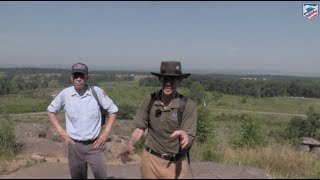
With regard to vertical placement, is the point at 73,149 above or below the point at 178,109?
below

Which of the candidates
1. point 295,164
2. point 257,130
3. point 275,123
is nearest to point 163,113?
point 295,164

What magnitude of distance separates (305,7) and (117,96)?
8564 cm

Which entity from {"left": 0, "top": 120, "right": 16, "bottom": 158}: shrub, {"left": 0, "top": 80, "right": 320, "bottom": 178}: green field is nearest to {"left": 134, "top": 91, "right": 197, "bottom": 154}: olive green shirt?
{"left": 0, "top": 120, "right": 16, "bottom": 158}: shrub

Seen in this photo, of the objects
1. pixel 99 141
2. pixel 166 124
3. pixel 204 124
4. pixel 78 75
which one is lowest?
pixel 204 124

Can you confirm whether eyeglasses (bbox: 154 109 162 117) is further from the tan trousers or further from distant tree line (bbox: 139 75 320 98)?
distant tree line (bbox: 139 75 320 98)

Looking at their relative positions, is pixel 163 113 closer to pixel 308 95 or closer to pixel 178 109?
pixel 178 109

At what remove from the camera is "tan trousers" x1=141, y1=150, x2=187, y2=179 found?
14.8ft

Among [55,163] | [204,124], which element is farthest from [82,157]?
[204,124]

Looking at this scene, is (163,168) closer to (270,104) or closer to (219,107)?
(219,107)

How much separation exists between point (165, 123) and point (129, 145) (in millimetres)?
499

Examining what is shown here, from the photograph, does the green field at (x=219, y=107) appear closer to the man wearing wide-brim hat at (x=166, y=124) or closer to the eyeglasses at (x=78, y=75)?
the eyeglasses at (x=78, y=75)

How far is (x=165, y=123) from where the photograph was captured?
4422mm

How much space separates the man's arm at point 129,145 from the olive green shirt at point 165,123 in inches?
2.6

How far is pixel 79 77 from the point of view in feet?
17.1
